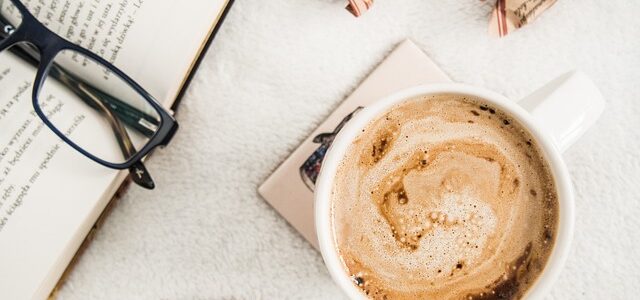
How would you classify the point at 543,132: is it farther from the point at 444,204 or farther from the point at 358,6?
the point at 358,6

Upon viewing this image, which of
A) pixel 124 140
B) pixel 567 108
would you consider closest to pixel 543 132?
pixel 567 108

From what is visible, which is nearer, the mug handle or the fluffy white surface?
the mug handle

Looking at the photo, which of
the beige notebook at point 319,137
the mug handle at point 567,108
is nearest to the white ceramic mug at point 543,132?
the mug handle at point 567,108

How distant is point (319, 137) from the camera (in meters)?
0.54

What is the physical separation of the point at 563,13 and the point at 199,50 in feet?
1.09

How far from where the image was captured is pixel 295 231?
56cm

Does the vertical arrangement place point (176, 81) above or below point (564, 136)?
below

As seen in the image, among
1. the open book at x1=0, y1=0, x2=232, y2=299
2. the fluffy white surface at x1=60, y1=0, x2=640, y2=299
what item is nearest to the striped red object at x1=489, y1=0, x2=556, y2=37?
the fluffy white surface at x1=60, y1=0, x2=640, y2=299

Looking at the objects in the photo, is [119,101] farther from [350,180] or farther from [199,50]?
[350,180]

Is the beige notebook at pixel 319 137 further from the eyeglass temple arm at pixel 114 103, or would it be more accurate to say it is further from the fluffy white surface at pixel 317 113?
the eyeglass temple arm at pixel 114 103

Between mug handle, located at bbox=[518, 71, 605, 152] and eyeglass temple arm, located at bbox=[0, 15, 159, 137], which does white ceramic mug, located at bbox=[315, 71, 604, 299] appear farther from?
eyeglass temple arm, located at bbox=[0, 15, 159, 137]

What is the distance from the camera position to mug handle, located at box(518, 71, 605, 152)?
0.42m

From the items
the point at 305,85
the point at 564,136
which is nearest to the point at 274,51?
the point at 305,85

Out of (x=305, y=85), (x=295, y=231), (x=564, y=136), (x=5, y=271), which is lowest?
(x=5, y=271)
